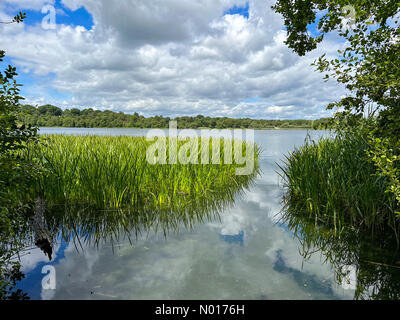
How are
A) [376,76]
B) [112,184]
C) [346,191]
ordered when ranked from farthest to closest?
[112,184] < [346,191] < [376,76]

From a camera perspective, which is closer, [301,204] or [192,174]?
[301,204]

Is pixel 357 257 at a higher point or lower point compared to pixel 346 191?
lower

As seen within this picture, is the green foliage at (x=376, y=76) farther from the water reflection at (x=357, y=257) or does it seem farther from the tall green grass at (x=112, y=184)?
the tall green grass at (x=112, y=184)

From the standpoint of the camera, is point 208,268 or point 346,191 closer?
point 208,268

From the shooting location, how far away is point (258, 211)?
20.5 feet

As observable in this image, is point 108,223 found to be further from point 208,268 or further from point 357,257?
point 357,257

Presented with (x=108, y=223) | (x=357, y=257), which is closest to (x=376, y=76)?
(x=357, y=257)

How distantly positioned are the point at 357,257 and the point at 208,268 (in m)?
2.42

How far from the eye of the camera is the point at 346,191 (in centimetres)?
503

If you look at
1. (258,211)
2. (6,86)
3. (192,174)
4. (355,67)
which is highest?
(355,67)

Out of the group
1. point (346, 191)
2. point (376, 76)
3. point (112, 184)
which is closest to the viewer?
point (376, 76)

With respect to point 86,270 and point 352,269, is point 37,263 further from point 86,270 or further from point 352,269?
point 352,269
